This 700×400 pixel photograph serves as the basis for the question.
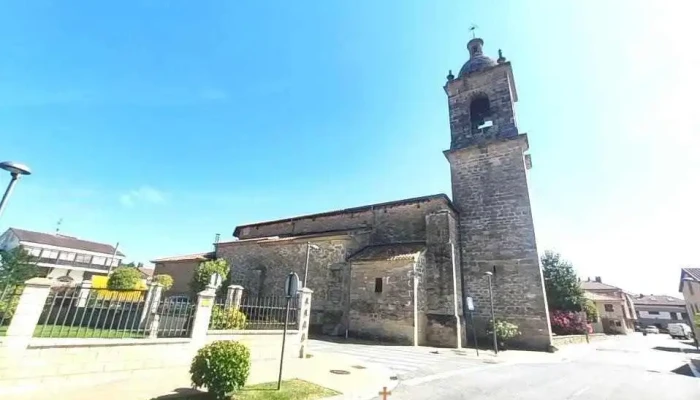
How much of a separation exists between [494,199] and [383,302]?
29.4ft

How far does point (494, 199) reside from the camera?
17812mm

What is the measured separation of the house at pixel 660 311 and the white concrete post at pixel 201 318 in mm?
88682

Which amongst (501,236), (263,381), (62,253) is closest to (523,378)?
(263,381)

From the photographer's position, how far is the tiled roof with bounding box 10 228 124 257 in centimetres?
3741

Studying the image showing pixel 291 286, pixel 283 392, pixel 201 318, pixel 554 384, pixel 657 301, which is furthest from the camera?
pixel 657 301

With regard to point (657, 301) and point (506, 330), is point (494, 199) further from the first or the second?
point (657, 301)

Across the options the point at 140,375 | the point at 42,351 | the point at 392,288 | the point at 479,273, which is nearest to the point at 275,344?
the point at 140,375

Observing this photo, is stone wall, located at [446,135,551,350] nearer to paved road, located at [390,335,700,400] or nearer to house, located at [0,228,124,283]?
paved road, located at [390,335,700,400]

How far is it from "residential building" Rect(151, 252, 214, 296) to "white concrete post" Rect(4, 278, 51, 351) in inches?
776

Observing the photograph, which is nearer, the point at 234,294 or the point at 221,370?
the point at 221,370

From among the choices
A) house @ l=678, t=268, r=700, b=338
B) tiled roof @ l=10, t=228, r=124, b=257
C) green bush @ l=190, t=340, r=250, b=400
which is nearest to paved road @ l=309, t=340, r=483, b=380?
green bush @ l=190, t=340, r=250, b=400

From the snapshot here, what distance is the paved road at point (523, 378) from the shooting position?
693 centimetres

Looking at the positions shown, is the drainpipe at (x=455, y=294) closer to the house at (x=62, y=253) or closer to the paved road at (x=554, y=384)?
the paved road at (x=554, y=384)

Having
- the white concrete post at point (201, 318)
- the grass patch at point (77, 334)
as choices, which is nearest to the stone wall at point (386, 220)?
the white concrete post at point (201, 318)
